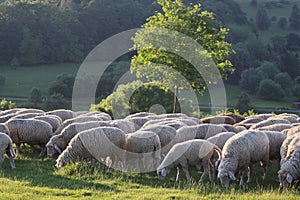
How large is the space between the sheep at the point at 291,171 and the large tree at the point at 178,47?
Answer: 1448 centimetres

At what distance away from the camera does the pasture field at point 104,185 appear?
1033cm

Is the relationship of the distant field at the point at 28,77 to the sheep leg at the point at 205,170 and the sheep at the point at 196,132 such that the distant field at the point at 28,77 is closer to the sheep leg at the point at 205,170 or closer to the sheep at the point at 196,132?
the sheep at the point at 196,132

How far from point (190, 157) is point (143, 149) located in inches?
73.5

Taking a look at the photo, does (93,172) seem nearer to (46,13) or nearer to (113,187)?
(113,187)

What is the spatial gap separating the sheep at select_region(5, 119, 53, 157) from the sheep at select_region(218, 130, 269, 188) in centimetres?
702

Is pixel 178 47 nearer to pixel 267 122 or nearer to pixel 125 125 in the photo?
pixel 267 122

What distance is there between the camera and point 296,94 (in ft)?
236

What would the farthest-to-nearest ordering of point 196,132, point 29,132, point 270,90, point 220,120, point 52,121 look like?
1. point 270,90
2. point 220,120
3. point 52,121
4. point 29,132
5. point 196,132

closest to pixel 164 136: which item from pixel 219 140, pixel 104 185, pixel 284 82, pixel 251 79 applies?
pixel 219 140

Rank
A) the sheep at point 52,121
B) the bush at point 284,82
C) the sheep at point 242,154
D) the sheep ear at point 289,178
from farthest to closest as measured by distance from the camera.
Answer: the bush at point 284,82, the sheep at point 52,121, the sheep at point 242,154, the sheep ear at point 289,178

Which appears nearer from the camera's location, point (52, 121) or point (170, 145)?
point (170, 145)

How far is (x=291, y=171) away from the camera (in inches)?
475

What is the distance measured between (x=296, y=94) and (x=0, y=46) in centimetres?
4910

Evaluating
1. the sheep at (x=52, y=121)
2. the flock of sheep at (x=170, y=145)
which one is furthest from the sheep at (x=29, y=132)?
the sheep at (x=52, y=121)
